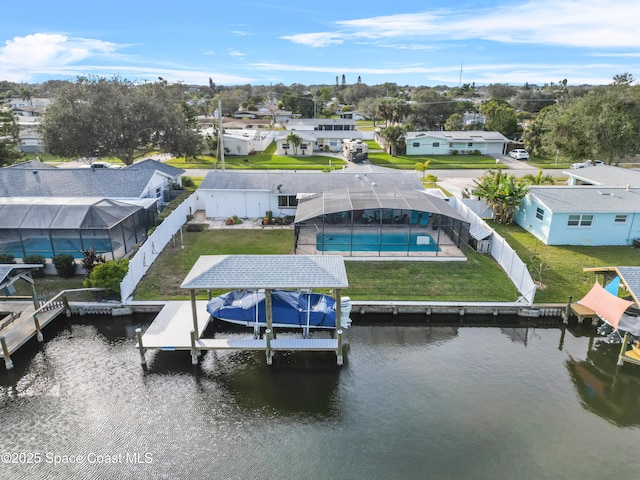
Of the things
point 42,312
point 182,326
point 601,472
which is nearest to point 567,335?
point 601,472

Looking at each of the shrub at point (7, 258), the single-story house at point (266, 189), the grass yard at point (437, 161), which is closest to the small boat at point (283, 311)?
the shrub at point (7, 258)

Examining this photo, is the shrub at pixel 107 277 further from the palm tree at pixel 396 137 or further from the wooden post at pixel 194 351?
the palm tree at pixel 396 137

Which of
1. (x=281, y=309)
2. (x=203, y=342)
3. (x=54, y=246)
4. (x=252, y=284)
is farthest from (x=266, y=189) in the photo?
(x=252, y=284)

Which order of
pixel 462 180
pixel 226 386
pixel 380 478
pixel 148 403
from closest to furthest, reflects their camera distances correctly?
pixel 380 478 → pixel 148 403 → pixel 226 386 → pixel 462 180

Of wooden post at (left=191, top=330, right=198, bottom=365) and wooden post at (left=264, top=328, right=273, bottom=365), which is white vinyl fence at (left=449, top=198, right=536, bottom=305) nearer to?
wooden post at (left=264, top=328, right=273, bottom=365)

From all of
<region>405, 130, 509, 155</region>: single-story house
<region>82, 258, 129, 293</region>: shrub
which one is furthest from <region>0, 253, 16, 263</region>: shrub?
<region>405, 130, 509, 155</region>: single-story house

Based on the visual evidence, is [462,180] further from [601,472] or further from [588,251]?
[601,472]
